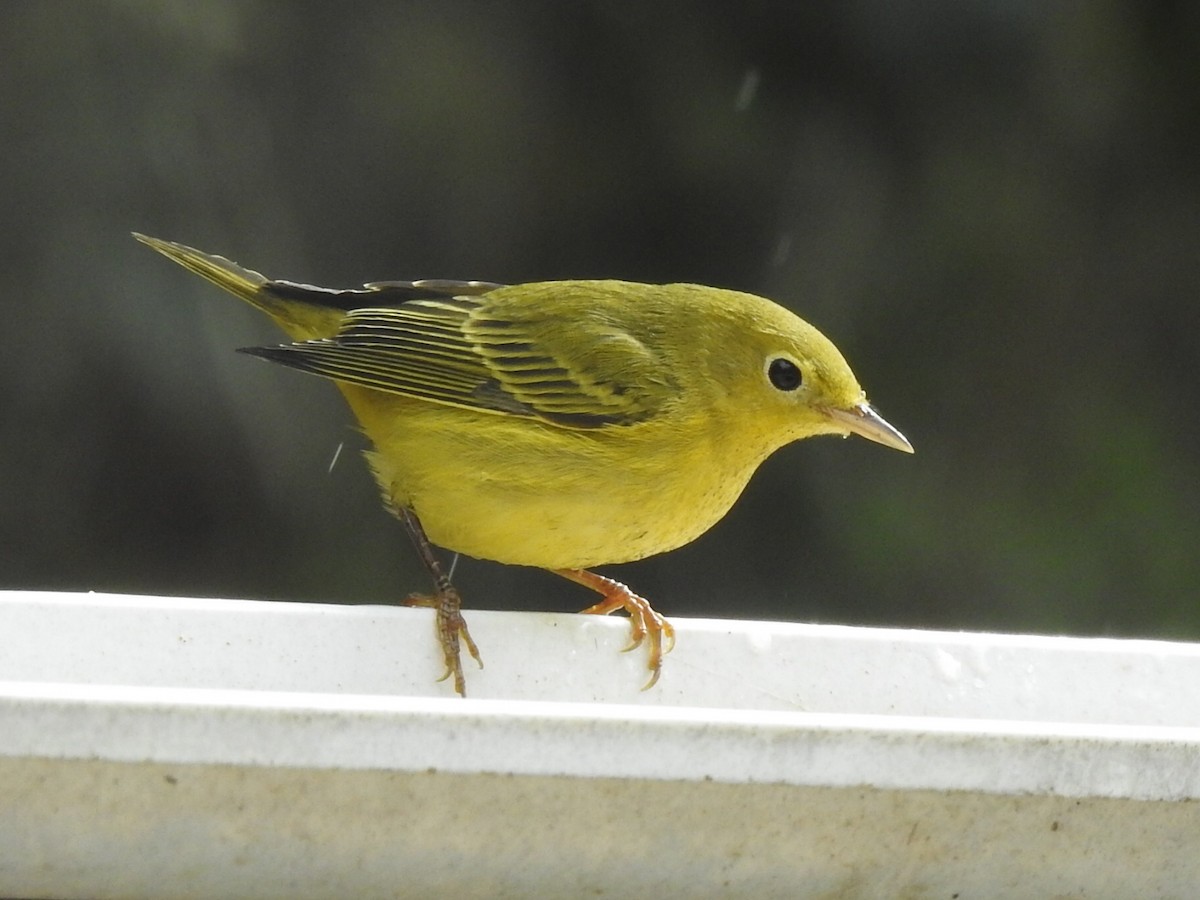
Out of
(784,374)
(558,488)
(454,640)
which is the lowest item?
(454,640)

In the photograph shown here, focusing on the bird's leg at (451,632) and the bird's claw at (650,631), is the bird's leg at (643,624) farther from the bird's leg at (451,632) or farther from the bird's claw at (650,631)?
the bird's leg at (451,632)

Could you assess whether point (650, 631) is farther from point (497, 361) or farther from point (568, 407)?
point (497, 361)

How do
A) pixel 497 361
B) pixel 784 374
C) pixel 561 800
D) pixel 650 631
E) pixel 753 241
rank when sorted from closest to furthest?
pixel 561 800 → pixel 650 631 → pixel 784 374 → pixel 497 361 → pixel 753 241

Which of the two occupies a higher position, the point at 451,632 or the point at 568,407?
the point at 568,407

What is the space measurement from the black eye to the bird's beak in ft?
0.33

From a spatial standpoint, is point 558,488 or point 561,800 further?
point 558,488

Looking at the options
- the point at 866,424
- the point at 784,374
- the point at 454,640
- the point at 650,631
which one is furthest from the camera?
the point at 784,374

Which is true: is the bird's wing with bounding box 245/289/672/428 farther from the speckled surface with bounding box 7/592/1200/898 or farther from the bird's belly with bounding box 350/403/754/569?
the speckled surface with bounding box 7/592/1200/898

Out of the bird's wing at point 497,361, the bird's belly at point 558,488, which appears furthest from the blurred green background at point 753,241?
the bird's belly at point 558,488

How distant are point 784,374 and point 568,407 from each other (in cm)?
49

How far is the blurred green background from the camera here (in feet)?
17.1

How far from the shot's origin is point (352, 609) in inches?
124

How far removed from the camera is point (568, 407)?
3793mm

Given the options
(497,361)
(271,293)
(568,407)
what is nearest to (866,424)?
(568,407)
